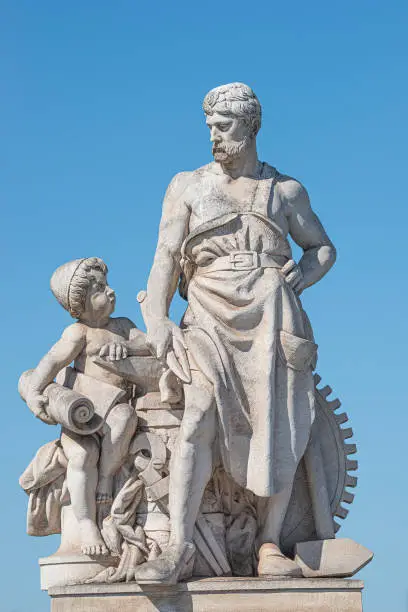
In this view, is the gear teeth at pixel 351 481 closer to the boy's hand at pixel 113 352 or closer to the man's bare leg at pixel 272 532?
the man's bare leg at pixel 272 532

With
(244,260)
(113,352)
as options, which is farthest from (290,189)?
(113,352)

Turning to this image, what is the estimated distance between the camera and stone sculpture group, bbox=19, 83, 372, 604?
9.57m

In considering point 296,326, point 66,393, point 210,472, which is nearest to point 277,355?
point 296,326

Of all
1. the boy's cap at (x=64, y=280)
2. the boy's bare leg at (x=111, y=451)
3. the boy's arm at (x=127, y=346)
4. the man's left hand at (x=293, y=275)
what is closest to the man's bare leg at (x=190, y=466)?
the boy's bare leg at (x=111, y=451)

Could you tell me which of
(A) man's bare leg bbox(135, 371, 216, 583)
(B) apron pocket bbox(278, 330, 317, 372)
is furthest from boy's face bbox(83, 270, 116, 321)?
(B) apron pocket bbox(278, 330, 317, 372)

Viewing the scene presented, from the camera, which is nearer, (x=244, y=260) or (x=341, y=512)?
(x=244, y=260)

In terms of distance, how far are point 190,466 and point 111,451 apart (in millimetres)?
765

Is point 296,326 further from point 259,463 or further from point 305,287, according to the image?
point 259,463

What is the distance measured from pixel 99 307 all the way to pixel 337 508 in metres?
2.41

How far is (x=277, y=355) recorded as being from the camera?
975 cm

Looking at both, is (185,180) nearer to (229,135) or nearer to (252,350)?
(229,135)

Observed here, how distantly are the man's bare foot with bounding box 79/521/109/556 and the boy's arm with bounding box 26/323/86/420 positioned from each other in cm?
91

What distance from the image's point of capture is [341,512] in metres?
10.2

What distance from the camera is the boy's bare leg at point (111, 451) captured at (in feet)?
32.4
